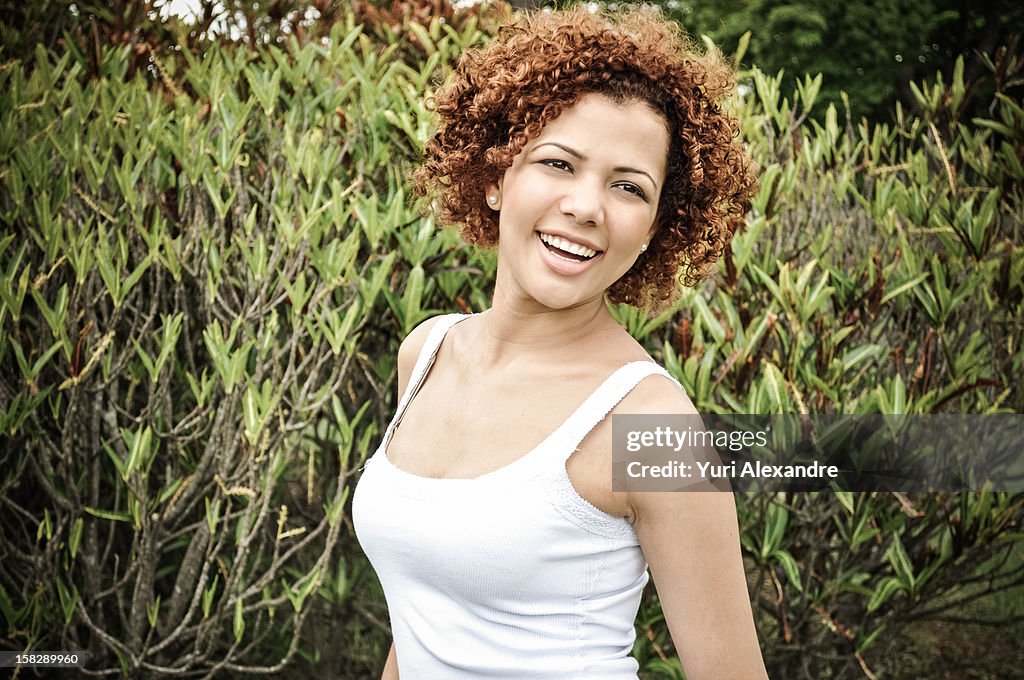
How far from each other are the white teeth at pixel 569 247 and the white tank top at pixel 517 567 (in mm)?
207

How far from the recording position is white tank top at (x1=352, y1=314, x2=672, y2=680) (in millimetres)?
1438

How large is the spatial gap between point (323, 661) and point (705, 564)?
1976mm

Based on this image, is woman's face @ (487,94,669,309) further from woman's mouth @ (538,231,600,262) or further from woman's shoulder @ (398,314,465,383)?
woman's shoulder @ (398,314,465,383)

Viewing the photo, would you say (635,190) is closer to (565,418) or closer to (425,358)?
(565,418)

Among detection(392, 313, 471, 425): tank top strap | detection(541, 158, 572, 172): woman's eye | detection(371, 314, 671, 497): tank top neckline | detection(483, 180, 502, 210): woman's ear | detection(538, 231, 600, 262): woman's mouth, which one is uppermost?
detection(483, 180, 502, 210): woman's ear

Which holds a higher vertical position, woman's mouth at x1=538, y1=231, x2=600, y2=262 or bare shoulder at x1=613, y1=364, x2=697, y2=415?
woman's mouth at x1=538, y1=231, x2=600, y2=262

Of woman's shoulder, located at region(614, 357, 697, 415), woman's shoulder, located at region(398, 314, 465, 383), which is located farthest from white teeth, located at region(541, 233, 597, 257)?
woman's shoulder, located at region(398, 314, 465, 383)

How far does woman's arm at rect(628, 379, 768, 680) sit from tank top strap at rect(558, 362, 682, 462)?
23mm

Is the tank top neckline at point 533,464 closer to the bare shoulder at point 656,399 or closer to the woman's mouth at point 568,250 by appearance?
the bare shoulder at point 656,399

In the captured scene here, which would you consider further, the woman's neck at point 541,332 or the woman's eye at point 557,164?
the woman's neck at point 541,332

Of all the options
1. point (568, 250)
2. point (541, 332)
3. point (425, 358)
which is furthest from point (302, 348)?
point (568, 250)

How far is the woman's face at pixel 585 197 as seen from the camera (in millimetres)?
1519

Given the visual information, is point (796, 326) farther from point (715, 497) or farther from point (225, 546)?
point (225, 546)

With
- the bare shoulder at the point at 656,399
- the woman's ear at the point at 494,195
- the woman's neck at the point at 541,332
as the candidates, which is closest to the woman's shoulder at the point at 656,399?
the bare shoulder at the point at 656,399
